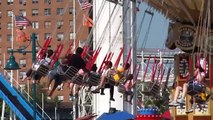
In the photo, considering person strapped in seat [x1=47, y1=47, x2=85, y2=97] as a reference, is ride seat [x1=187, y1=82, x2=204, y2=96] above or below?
below

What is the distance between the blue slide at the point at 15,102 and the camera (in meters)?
32.0

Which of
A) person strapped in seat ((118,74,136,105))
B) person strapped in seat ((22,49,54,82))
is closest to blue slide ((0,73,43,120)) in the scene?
person strapped in seat ((22,49,54,82))

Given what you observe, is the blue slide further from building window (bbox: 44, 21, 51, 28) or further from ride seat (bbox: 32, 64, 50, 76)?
building window (bbox: 44, 21, 51, 28)

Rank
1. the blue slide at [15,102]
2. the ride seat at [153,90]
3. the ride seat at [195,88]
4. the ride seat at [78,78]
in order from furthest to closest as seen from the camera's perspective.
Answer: the blue slide at [15,102]
the ride seat at [153,90]
the ride seat at [78,78]
the ride seat at [195,88]

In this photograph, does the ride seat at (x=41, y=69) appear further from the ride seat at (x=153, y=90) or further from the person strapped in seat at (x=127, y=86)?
the ride seat at (x=153, y=90)

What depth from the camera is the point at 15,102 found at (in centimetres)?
3284

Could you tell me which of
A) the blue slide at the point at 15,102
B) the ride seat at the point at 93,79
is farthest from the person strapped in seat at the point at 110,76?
the blue slide at the point at 15,102

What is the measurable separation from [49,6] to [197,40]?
265ft

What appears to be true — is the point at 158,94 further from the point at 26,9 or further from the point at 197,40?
the point at 26,9

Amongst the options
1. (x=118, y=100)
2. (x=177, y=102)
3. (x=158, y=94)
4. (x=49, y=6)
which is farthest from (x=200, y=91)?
(x=49, y=6)

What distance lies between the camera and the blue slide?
32.0 m

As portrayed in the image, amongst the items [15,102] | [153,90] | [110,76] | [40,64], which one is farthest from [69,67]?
[15,102]

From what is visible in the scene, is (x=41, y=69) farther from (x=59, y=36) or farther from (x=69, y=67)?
(x=59, y=36)

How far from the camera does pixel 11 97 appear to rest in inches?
1296
